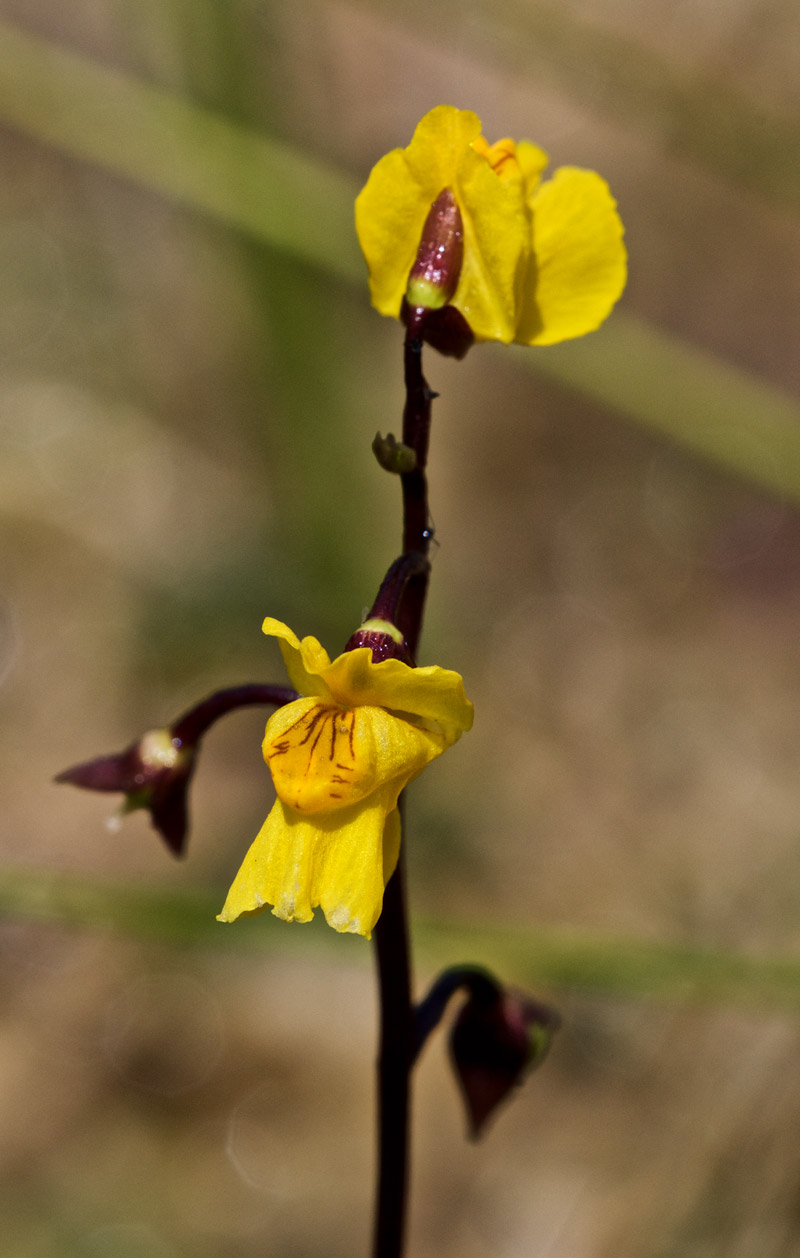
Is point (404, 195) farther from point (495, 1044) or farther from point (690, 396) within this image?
point (690, 396)

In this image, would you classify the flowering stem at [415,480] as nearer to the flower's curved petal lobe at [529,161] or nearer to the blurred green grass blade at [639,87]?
the flower's curved petal lobe at [529,161]

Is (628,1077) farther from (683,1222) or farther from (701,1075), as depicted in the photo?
(683,1222)

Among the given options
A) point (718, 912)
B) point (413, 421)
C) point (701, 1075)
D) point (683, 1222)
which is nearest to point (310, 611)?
point (718, 912)

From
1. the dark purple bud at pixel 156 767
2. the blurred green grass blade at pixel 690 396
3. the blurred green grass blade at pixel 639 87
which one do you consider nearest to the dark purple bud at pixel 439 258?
the dark purple bud at pixel 156 767

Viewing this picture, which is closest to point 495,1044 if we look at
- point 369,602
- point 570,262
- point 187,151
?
point 570,262

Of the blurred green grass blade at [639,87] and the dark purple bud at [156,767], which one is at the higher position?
the blurred green grass blade at [639,87]

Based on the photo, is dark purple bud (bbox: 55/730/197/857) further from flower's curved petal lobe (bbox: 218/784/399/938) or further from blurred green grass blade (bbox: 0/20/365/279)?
blurred green grass blade (bbox: 0/20/365/279)

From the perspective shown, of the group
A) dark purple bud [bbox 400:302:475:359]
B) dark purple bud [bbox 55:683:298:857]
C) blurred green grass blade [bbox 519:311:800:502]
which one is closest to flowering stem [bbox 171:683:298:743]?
dark purple bud [bbox 55:683:298:857]
